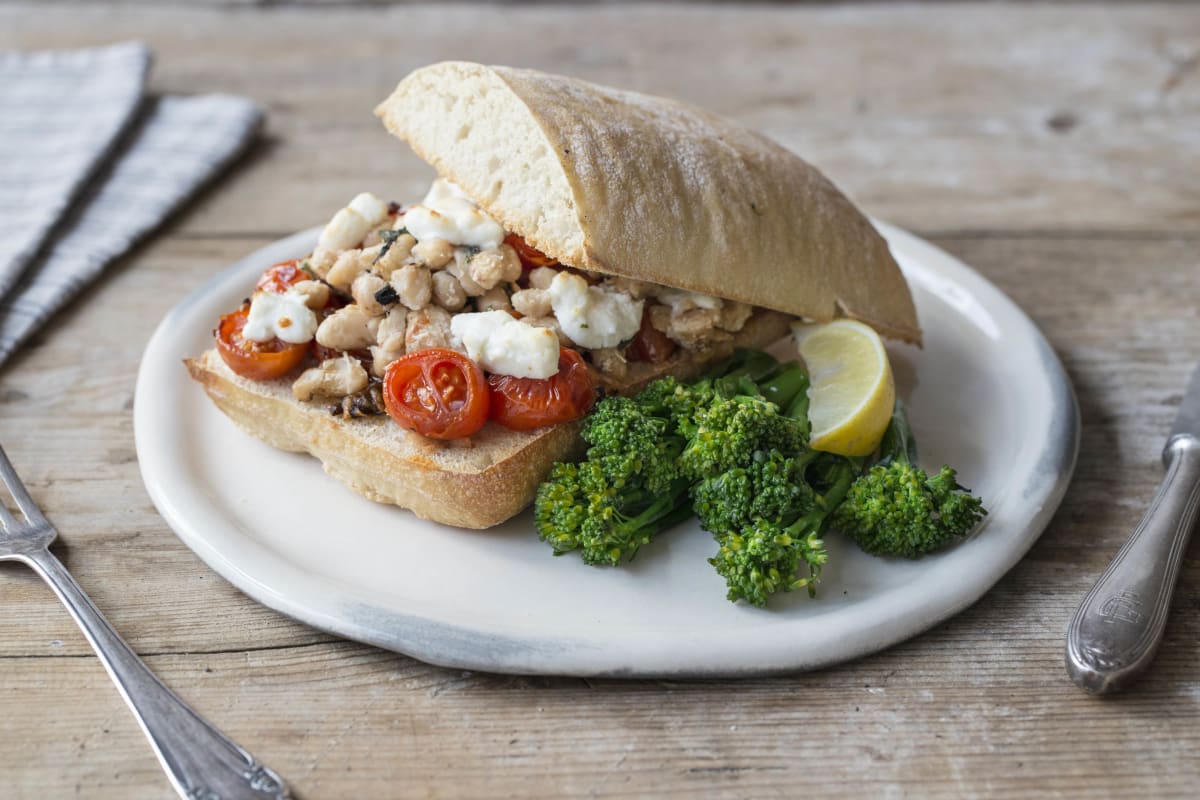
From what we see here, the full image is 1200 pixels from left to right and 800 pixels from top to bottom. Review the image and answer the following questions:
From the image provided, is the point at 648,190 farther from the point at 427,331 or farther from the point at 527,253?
the point at 427,331

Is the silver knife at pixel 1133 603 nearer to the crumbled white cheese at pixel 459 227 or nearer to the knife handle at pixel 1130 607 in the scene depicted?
the knife handle at pixel 1130 607

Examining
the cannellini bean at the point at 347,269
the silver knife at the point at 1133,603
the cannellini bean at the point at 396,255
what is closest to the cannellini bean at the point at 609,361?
the cannellini bean at the point at 396,255

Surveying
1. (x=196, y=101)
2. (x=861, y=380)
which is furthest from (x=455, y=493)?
(x=196, y=101)

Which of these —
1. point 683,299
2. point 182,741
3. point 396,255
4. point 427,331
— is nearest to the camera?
point 182,741

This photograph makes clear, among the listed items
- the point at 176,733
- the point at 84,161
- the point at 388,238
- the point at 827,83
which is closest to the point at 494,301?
the point at 388,238

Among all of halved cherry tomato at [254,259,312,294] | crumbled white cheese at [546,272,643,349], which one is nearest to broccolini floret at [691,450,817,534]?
crumbled white cheese at [546,272,643,349]

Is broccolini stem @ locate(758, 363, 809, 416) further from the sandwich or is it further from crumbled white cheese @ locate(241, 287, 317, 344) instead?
crumbled white cheese @ locate(241, 287, 317, 344)
